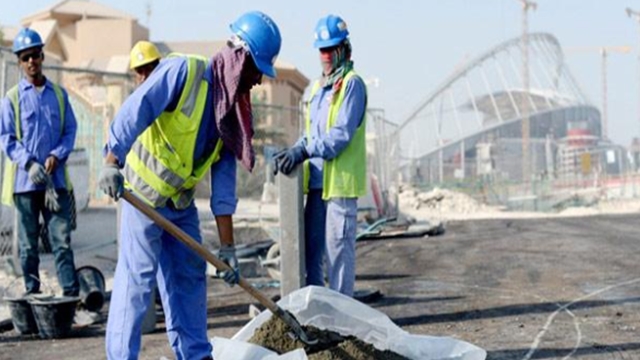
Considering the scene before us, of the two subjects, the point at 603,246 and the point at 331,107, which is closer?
the point at 331,107

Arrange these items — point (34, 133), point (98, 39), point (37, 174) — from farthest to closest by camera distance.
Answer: point (98, 39) → point (34, 133) → point (37, 174)

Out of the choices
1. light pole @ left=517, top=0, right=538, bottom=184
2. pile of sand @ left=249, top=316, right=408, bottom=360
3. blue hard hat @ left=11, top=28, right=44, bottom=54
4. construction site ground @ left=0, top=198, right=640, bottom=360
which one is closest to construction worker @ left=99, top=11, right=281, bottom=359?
pile of sand @ left=249, top=316, right=408, bottom=360

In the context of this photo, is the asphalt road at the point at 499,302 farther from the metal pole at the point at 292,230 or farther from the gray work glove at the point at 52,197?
the gray work glove at the point at 52,197

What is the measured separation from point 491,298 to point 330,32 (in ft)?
8.64

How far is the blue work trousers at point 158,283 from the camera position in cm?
378

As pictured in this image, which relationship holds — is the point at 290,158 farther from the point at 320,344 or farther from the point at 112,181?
the point at 112,181

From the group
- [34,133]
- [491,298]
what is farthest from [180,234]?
[491,298]

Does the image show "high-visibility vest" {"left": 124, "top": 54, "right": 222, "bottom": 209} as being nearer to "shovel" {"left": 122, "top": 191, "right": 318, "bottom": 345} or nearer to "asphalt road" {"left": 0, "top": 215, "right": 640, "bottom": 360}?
"shovel" {"left": 122, "top": 191, "right": 318, "bottom": 345}

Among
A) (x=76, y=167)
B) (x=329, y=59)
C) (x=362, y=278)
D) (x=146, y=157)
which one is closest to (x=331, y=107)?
(x=329, y=59)

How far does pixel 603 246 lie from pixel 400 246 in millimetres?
2655

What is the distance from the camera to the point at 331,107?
5.54 meters

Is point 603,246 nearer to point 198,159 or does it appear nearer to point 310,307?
point 310,307

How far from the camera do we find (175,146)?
150 inches

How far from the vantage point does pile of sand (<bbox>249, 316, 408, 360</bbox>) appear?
13.9 ft
